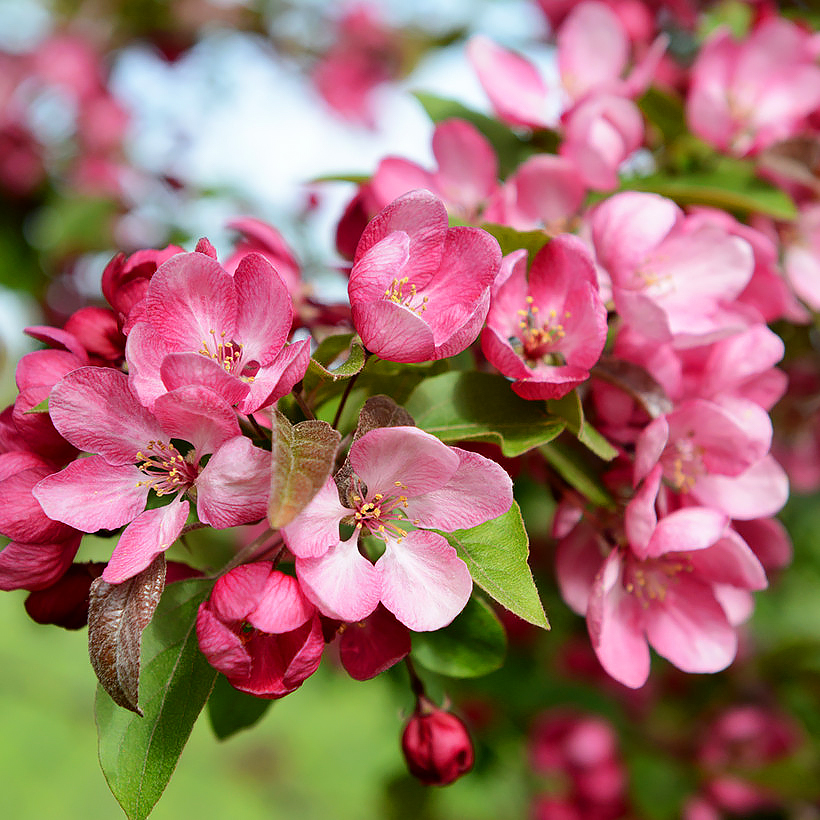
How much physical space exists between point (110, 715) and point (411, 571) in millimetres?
315

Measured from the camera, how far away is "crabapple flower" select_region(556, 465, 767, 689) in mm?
817

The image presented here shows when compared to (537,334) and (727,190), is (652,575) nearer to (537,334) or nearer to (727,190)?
(537,334)

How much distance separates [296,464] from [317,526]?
0.07 meters

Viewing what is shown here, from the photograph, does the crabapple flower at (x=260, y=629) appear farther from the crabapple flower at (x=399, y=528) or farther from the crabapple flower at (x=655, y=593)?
the crabapple flower at (x=655, y=593)

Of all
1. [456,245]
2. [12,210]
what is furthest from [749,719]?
[12,210]

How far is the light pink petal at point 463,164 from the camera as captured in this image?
109 cm

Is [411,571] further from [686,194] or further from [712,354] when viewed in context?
[686,194]

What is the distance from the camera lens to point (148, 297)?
0.65 metres

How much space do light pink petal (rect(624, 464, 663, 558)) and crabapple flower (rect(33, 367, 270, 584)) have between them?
1.31 ft

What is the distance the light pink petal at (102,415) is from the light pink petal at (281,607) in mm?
173

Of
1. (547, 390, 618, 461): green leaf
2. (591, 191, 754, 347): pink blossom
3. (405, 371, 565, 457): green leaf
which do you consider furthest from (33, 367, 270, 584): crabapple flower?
(591, 191, 754, 347): pink blossom

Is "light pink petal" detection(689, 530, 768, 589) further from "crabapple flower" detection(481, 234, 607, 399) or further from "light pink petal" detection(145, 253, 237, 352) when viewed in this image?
"light pink petal" detection(145, 253, 237, 352)

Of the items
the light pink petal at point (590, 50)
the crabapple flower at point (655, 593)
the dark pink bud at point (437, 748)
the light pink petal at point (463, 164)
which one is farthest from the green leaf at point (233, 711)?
the light pink petal at point (590, 50)

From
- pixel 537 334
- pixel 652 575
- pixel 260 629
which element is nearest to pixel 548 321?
pixel 537 334
